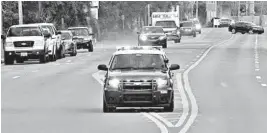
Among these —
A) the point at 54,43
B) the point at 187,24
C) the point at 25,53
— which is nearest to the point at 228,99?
the point at 25,53

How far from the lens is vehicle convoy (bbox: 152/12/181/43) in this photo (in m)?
68.5

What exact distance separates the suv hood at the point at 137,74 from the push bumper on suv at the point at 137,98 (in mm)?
305

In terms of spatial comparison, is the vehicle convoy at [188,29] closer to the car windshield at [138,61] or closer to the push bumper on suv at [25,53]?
the push bumper on suv at [25,53]

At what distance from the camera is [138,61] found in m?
18.2

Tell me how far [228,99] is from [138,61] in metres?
3.84

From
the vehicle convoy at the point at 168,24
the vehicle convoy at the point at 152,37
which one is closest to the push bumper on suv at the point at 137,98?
the vehicle convoy at the point at 152,37

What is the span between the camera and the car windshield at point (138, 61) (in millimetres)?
17984

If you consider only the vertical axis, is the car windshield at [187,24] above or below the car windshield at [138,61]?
below

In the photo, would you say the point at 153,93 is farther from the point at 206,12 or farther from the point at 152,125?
the point at 206,12

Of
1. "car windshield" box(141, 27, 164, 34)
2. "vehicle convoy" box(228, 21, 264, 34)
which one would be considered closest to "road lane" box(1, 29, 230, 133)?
"car windshield" box(141, 27, 164, 34)

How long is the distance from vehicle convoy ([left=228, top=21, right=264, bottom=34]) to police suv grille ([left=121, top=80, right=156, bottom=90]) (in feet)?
293

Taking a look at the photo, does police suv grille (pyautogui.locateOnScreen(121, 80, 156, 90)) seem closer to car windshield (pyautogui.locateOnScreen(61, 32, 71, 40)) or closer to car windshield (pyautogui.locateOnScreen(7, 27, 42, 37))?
car windshield (pyautogui.locateOnScreen(7, 27, 42, 37))

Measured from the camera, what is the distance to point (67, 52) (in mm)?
51344

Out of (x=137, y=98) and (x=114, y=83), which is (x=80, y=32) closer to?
(x=114, y=83)
